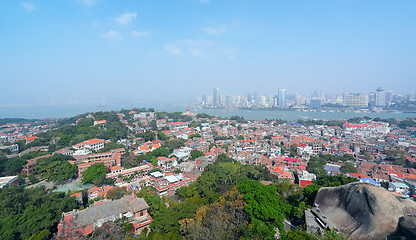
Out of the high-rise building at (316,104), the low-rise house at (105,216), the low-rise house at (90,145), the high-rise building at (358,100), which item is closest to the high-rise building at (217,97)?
the high-rise building at (316,104)

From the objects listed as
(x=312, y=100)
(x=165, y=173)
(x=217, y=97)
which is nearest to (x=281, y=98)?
(x=312, y=100)

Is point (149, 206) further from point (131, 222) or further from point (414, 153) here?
point (414, 153)

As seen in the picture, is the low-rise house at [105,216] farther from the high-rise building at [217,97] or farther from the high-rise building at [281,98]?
the high-rise building at [217,97]

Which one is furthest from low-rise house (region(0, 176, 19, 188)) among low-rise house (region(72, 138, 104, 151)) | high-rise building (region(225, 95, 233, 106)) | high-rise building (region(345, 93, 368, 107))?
high-rise building (region(345, 93, 368, 107))

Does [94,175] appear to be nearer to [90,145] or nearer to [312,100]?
[90,145]

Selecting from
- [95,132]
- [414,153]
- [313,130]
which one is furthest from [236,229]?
[313,130]

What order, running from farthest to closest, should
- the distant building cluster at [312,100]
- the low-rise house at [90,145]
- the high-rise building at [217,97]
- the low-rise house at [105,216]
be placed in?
the high-rise building at [217,97] < the distant building cluster at [312,100] < the low-rise house at [90,145] < the low-rise house at [105,216]

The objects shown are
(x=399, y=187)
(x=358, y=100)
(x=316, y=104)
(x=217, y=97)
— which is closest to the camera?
(x=399, y=187)

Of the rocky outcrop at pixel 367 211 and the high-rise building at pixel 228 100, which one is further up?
the high-rise building at pixel 228 100
